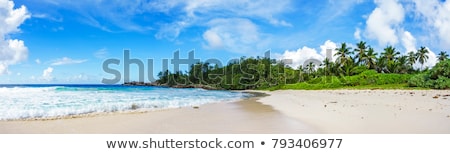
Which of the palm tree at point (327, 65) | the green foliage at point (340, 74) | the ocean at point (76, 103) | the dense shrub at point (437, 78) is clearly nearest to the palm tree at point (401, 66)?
the green foliage at point (340, 74)

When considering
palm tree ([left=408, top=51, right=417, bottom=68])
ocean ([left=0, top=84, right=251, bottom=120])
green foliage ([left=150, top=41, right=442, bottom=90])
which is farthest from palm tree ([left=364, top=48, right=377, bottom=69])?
ocean ([left=0, top=84, right=251, bottom=120])

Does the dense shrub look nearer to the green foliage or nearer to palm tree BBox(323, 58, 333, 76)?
the green foliage

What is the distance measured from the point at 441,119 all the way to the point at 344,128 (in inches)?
114

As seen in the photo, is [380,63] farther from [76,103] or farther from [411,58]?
[76,103]

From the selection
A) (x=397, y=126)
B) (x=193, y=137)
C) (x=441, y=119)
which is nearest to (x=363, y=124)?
(x=397, y=126)

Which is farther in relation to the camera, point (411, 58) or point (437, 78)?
point (411, 58)

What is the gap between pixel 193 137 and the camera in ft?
20.1

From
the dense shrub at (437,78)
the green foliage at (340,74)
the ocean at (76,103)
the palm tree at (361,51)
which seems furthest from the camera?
the palm tree at (361,51)

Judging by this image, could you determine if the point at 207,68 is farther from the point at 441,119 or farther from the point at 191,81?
the point at 441,119

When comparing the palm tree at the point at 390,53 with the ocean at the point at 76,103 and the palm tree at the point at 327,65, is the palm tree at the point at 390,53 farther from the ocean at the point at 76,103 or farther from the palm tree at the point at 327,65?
the ocean at the point at 76,103

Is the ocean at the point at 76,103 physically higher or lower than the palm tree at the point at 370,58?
lower

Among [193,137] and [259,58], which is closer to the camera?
[193,137]

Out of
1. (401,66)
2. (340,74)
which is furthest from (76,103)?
(401,66)

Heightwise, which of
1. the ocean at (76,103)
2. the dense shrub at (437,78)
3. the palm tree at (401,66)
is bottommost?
the ocean at (76,103)
